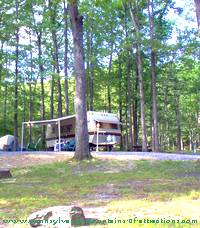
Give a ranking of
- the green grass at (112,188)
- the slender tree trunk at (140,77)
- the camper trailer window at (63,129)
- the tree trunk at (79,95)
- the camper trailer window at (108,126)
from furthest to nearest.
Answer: the camper trailer window at (63,129), the camper trailer window at (108,126), the slender tree trunk at (140,77), the tree trunk at (79,95), the green grass at (112,188)

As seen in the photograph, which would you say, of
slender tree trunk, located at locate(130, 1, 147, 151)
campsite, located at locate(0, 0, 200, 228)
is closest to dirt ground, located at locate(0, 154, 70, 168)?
campsite, located at locate(0, 0, 200, 228)

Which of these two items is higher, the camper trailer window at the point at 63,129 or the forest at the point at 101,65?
the forest at the point at 101,65

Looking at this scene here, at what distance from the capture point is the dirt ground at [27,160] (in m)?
13.9

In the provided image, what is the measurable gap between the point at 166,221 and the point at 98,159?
29.5 ft

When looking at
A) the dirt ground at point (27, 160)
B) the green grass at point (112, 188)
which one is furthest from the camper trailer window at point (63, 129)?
the green grass at point (112, 188)

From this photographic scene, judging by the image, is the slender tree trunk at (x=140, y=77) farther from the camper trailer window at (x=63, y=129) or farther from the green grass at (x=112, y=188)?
the green grass at (x=112, y=188)

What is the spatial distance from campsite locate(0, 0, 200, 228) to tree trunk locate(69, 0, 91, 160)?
0.04m

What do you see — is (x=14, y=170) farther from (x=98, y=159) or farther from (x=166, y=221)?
(x=166, y=221)

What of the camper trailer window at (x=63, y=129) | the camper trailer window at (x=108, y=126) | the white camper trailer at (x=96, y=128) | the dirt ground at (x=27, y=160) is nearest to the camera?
the dirt ground at (x=27, y=160)

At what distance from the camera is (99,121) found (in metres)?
23.2

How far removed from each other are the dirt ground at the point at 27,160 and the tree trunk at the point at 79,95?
3.62 ft

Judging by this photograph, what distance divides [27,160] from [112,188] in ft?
24.0

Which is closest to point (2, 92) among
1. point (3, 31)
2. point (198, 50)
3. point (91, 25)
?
point (3, 31)

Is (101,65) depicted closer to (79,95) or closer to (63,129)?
(63,129)
